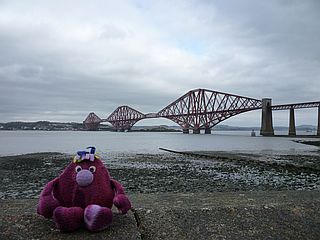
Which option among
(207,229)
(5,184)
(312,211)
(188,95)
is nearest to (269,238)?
(207,229)

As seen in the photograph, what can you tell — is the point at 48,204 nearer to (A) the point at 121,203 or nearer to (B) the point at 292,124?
(A) the point at 121,203

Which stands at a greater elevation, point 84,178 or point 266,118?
point 266,118

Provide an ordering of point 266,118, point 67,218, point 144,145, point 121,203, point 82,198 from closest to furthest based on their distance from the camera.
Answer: point 67,218, point 82,198, point 121,203, point 144,145, point 266,118

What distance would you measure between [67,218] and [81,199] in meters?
0.19

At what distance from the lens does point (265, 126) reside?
9900 cm

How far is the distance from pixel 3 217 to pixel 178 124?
11869 centimetres

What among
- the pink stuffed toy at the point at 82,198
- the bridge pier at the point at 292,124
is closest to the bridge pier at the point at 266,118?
the bridge pier at the point at 292,124

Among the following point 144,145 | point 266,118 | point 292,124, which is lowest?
point 144,145

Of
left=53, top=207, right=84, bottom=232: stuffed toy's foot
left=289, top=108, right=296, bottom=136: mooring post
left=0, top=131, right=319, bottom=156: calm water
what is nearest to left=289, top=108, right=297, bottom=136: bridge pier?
left=289, top=108, right=296, bottom=136: mooring post

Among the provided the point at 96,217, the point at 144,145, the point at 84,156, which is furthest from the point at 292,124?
the point at 96,217

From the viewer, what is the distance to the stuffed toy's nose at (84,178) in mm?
2785

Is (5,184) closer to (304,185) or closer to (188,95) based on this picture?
(304,185)

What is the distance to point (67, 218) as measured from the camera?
2.70m

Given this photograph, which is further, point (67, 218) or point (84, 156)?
point (84, 156)
